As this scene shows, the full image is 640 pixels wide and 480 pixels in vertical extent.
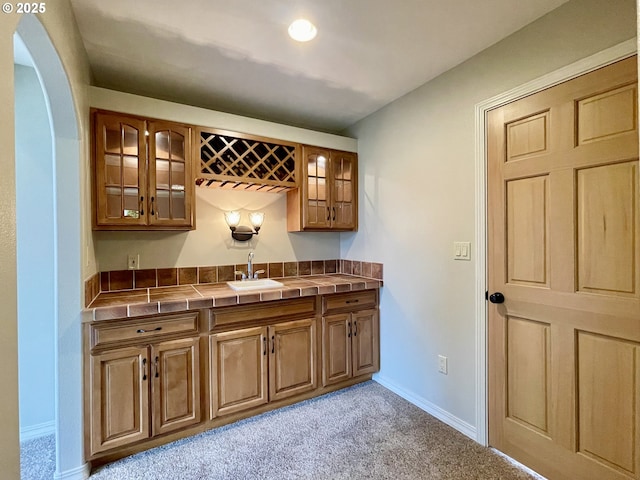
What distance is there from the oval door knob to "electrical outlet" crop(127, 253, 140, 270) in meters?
2.62

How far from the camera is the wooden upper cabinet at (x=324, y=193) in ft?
9.44

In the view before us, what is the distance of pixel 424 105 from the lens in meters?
2.42

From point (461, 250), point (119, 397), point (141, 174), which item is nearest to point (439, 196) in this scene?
point (461, 250)

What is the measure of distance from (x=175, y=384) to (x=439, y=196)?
229 cm

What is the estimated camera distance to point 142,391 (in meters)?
1.91

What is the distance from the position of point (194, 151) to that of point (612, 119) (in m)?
2.56

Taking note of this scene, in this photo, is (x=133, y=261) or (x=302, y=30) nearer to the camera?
(x=302, y=30)

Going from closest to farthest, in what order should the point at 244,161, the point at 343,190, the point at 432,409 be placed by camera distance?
the point at 432,409, the point at 244,161, the point at 343,190

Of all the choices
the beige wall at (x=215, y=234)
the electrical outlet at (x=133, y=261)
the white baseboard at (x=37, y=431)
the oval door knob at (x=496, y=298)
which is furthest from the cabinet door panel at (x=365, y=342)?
the white baseboard at (x=37, y=431)

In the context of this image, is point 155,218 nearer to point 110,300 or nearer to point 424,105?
point 110,300

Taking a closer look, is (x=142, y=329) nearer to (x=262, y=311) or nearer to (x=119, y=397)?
(x=119, y=397)

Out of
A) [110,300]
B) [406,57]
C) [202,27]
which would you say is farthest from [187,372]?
[406,57]

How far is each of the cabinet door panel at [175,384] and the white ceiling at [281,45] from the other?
1.92m

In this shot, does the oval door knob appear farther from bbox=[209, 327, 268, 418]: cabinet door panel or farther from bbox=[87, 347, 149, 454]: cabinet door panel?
bbox=[87, 347, 149, 454]: cabinet door panel
